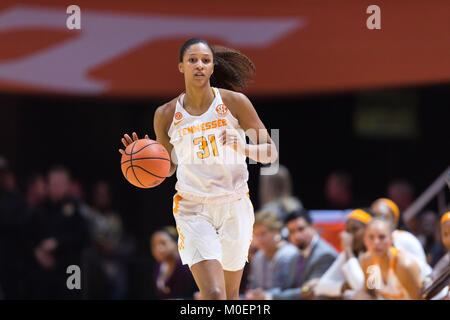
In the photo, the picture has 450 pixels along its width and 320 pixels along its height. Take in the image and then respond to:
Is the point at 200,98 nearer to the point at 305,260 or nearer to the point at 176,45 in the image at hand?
the point at 305,260

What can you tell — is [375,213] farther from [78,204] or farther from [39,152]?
[39,152]

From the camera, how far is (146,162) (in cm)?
488

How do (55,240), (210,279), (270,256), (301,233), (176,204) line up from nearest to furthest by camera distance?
(210,279) < (176,204) < (301,233) < (270,256) < (55,240)

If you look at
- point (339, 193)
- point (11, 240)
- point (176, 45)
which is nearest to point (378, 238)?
point (339, 193)

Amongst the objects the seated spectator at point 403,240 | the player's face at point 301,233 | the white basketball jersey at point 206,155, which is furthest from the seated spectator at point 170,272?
the white basketball jersey at point 206,155

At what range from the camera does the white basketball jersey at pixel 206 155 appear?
4.92 meters

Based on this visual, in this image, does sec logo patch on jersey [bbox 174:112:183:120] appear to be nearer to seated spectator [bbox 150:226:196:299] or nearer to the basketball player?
the basketball player

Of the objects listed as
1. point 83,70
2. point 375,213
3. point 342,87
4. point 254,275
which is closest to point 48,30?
point 83,70

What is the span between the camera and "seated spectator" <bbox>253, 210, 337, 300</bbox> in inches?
275

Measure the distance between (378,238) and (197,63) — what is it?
7.83 feet

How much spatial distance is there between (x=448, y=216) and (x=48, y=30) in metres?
6.33

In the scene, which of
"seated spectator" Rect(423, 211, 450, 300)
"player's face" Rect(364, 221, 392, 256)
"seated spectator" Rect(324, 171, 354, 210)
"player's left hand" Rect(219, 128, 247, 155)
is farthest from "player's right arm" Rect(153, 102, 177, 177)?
"seated spectator" Rect(324, 171, 354, 210)

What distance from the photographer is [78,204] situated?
912 cm

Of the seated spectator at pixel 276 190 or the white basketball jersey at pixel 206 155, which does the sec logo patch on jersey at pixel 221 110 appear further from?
the seated spectator at pixel 276 190
